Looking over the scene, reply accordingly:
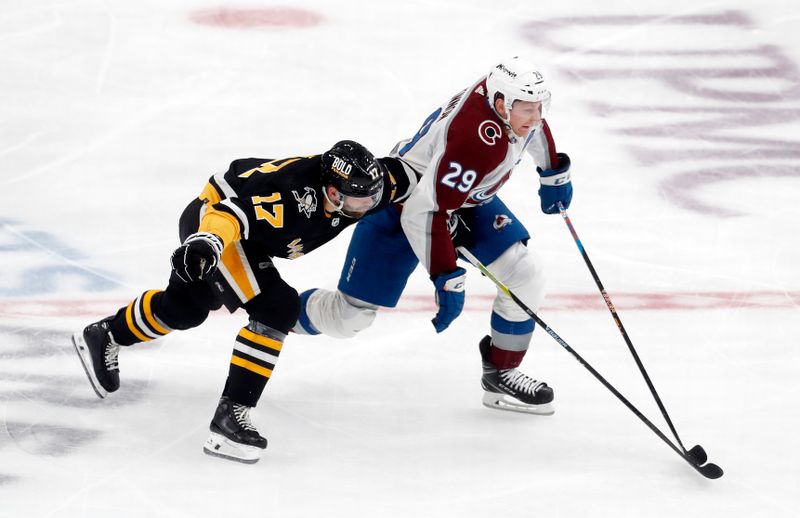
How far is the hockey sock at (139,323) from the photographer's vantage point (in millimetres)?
3938

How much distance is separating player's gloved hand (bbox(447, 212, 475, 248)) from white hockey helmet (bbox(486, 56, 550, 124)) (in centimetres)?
41

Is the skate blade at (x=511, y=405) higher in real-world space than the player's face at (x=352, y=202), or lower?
lower

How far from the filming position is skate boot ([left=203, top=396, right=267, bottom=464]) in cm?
373

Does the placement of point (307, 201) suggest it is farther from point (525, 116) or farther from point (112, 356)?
point (112, 356)

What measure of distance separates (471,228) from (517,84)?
0.57 meters

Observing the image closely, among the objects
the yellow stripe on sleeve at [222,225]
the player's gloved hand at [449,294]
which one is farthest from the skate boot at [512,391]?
the yellow stripe on sleeve at [222,225]

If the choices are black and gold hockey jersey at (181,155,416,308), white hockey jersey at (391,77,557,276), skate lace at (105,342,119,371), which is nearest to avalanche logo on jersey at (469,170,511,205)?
white hockey jersey at (391,77,557,276)

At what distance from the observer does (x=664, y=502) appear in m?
3.58

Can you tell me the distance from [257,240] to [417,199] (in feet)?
1.69

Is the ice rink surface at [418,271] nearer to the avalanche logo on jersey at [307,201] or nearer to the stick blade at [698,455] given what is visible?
the stick blade at [698,455]

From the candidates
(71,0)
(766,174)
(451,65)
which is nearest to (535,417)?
(766,174)

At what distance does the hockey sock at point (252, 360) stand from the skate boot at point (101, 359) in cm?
50

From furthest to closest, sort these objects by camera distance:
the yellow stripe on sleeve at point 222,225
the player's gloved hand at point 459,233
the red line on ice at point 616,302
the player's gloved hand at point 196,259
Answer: the red line on ice at point 616,302
the player's gloved hand at point 459,233
the yellow stripe on sleeve at point 222,225
the player's gloved hand at point 196,259

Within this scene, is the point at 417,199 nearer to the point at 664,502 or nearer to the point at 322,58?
the point at 664,502
